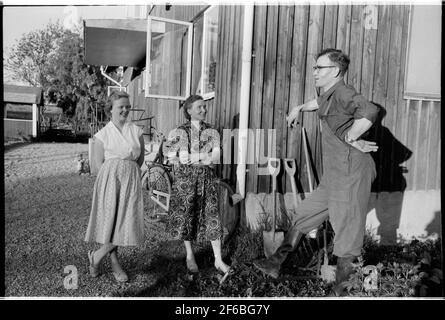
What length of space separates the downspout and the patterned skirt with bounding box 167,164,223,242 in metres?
0.92

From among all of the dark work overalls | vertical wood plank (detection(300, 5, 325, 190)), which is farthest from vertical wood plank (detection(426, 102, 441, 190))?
the dark work overalls

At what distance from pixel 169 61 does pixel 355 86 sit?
14.0ft

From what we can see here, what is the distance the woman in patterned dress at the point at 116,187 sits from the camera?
3309 mm

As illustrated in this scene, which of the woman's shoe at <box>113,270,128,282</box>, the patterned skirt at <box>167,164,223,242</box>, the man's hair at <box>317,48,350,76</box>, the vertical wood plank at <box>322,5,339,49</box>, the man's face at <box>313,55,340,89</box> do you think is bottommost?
the woman's shoe at <box>113,270,128,282</box>

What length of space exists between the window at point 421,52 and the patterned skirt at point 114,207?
3740mm

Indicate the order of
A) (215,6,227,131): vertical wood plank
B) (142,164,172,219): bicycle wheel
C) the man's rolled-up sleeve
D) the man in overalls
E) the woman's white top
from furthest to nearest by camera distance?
(142,164,172,219): bicycle wheel
(215,6,227,131): vertical wood plank
the woman's white top
the man in overalls
the man's rolled-up sleeve

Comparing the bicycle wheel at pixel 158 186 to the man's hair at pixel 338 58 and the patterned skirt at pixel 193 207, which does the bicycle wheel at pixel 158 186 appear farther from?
the man's hair at pixel 338 58

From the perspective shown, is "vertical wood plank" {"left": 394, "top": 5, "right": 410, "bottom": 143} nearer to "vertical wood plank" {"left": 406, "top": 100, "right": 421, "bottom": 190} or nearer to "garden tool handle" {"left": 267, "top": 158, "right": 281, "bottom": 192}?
"vertical wood plank" {"left": 406, "top": 100, "right": 421, "bottom": 190}

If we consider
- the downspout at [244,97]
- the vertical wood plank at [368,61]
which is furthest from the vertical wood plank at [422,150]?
the downspout at [244,97]

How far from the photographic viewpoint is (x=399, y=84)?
5.01 meters

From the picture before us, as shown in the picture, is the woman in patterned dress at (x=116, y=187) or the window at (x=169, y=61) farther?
the window at (x=169, y=61)

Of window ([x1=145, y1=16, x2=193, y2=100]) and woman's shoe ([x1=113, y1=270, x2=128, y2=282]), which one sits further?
window ([x1=145, y1=16, x2=193, y2=100])

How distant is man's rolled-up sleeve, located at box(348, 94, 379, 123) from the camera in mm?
2920

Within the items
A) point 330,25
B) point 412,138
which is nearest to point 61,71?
point 330,25
